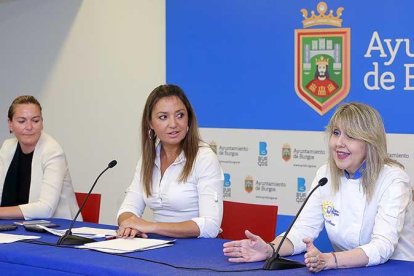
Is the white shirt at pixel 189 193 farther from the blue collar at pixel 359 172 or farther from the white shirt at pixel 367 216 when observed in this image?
the blue collar at pixel 359 172

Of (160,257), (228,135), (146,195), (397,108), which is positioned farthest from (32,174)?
(397,108)

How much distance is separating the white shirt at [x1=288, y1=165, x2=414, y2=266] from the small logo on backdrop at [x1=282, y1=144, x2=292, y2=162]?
5.22 feet

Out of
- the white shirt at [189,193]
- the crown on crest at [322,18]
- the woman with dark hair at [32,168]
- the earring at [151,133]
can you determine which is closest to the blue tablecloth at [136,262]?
the white shirt at [189,193]

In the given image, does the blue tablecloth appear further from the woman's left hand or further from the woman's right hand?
the woman's right hand

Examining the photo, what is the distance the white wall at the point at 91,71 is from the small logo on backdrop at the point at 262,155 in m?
0.98

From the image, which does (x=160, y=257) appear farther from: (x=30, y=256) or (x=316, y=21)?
A: (x=316, y=21)

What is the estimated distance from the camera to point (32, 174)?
446 cm

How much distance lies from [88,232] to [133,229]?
0.26m

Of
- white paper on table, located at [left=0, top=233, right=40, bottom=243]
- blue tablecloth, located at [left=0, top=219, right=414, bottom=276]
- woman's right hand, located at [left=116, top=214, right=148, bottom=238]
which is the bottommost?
blue tablecloth, located at [left=0, top=219, right=414, bottom=276]

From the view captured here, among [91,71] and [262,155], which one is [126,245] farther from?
[91,71]

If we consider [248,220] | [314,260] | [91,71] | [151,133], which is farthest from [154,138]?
[91,71]

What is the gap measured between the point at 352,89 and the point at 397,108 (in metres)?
0.31

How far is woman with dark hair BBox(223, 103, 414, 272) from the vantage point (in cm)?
297

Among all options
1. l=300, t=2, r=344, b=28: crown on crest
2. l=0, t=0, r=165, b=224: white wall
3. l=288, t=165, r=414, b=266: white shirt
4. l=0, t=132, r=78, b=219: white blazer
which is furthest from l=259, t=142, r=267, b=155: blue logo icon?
l=288, t=165, r=414, b=266: white shirt
